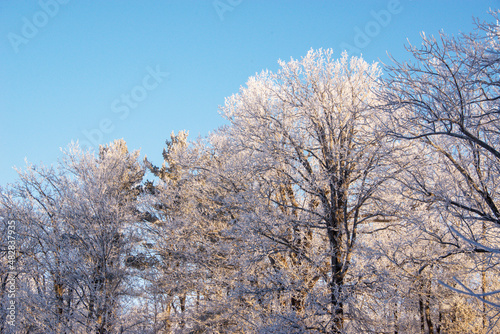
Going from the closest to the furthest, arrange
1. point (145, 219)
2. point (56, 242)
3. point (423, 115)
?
point (423, 115) < point (56, 242) < point (145, 219)

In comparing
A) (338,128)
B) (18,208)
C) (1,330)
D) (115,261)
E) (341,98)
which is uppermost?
(341,98)

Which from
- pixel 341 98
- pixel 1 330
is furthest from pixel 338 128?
pixel 1 330

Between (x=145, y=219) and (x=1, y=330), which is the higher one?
(x=145, y=219)

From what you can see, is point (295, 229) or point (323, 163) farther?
point (295, 229)

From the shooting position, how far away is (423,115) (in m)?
5.19

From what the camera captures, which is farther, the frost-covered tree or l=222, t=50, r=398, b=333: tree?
the frost-covered tree

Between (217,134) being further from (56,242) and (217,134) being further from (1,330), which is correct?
(1,330)

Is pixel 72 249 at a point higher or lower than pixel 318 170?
lower

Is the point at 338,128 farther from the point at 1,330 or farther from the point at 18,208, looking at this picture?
the point at 1,330

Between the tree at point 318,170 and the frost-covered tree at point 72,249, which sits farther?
the frost-covered tree at point 72,249

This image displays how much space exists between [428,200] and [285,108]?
4517mm

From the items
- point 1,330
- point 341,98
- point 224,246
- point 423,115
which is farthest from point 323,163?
point 1,330

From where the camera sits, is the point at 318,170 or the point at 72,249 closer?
the point at 318,170

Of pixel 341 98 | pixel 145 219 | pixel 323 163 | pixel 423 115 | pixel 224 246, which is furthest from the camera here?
pixel 145 219
